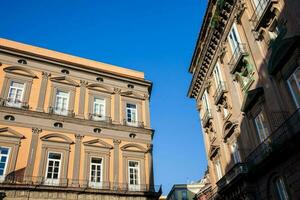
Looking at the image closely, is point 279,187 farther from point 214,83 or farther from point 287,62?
point 214,83

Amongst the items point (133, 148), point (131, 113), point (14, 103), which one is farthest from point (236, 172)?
point (14, 103)

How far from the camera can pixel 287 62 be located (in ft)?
42.7

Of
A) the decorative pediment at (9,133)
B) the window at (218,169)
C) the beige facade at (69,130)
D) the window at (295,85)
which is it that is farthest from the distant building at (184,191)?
the window at (295,85)

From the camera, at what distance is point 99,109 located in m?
23.4

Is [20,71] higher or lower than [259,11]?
higher

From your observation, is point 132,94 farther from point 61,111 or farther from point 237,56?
point 237,56

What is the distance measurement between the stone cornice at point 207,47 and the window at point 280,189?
35.7 feet

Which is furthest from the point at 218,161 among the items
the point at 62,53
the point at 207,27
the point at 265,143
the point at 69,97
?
the point at 62,53

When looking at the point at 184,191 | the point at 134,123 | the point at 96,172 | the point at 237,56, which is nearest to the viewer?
the point at 237,56

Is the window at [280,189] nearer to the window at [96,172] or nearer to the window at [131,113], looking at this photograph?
the window at [96,172]

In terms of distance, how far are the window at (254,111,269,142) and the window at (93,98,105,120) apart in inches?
472

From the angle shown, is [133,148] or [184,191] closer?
[133,148]

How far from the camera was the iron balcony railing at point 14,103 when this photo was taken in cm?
1975

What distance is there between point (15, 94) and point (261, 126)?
16750mm
